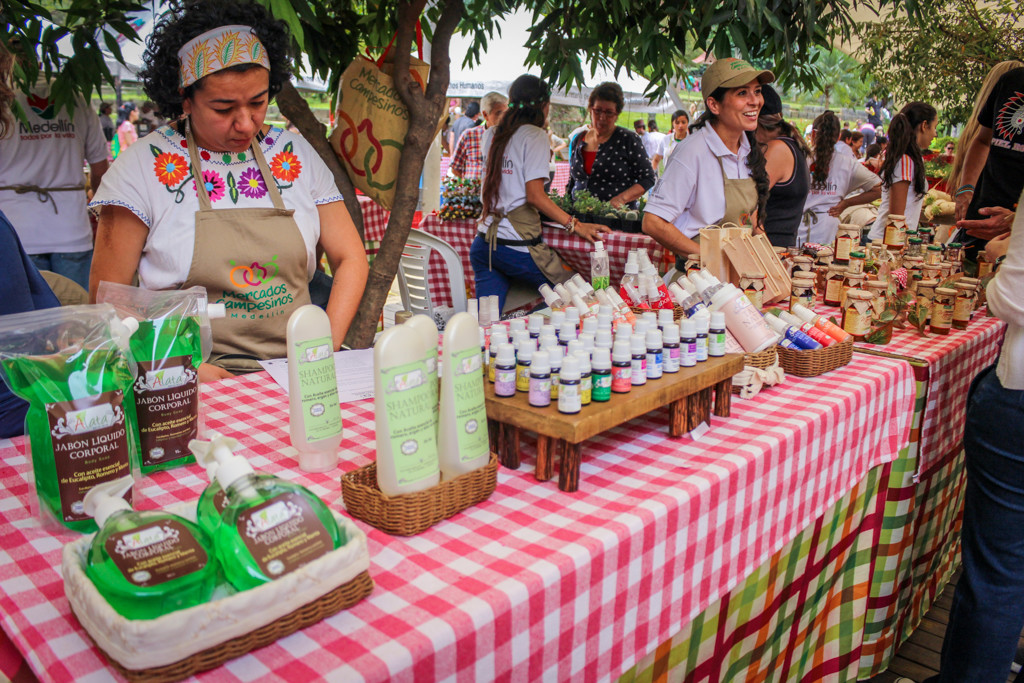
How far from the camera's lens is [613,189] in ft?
16.8

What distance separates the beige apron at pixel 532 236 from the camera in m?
4.03

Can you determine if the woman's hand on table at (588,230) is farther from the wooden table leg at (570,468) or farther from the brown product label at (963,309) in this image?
the wooden table leg at (570,468)

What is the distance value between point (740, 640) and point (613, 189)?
4.00m

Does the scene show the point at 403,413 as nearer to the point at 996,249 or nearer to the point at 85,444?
the point at 85,444

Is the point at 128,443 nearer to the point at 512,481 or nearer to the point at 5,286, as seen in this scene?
the point at 5,286

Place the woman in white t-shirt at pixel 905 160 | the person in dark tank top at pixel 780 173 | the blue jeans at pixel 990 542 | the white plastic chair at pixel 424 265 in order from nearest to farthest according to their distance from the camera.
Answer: the blue jeans at pixel 990 542, the person in dark tank top at pixel 780 173, the white plastic chair at pixel 424 265, the woman in white t-shirt at pixel 905 160

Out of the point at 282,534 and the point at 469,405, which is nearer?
the point at 282,534

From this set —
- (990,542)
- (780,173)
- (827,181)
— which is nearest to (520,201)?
(780,173)

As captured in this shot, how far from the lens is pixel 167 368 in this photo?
115cm

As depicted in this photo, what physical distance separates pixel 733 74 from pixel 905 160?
2.47 meters

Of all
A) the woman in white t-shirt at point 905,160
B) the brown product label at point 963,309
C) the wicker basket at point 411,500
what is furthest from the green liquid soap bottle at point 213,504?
the woman in white t-shirt at point 905,160

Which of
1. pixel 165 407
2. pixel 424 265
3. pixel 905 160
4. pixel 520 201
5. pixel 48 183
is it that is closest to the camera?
pixel 165 407

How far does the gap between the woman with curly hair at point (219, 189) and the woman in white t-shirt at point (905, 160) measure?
384 cm

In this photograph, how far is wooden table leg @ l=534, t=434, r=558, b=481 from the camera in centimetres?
118
